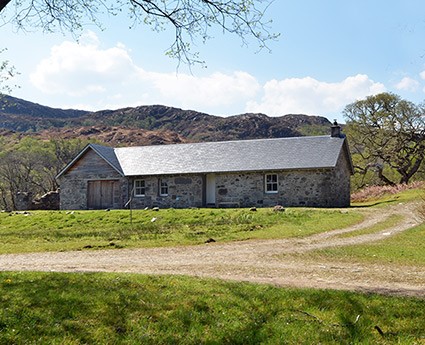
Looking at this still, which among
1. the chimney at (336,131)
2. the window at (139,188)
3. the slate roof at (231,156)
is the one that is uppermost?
the chimney at (336,131)

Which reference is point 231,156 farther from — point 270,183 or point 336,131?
point 336,131

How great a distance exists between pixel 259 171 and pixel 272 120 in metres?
103

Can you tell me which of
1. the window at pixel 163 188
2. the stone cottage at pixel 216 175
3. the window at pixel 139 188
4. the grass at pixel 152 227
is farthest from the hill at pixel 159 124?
the grass at pixel 152 227

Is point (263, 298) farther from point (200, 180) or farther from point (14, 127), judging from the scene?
point (14, 127)

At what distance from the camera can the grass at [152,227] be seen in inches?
636

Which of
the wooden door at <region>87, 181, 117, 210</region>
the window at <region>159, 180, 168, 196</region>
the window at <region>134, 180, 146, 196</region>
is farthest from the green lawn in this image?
the wooden door at <region>87, 181, 117, 210</region>

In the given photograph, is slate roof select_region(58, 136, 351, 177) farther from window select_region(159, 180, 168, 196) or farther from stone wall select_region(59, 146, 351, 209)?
window select_region(159, 180, 168, 196)

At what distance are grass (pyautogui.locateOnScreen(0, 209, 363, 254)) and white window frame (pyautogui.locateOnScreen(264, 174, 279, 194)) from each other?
21.3 feet

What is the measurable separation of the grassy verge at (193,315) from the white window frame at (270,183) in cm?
2215

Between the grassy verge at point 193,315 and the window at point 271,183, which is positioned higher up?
the window at point 271,183

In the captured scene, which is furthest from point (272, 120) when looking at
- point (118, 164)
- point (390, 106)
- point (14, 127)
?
point (118, 164)

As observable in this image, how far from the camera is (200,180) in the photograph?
31.6 metres

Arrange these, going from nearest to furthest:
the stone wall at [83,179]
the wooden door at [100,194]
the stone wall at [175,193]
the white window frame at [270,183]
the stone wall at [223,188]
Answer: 1. the stone wall at [223,188]
2. the white window frame at [270,183]
3. the stone wall at [175,193]
4. the stone wall at [83,179]
5. the wooden door at [100,194]

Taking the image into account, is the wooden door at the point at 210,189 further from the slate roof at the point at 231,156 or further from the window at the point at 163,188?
the window at the point at 163,188
